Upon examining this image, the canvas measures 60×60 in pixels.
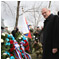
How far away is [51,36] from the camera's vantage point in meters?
2.79

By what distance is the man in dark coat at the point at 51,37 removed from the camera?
272cm

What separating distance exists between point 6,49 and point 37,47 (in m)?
2.29

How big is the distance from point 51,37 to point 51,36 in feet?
0.06

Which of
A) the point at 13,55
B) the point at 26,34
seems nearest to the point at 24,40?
the point at 26,34

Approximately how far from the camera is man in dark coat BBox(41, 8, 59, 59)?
272 cm

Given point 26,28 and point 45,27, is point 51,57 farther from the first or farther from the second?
point 26,28

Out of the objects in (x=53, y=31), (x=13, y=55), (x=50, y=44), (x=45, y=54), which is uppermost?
(x=53, y=31)

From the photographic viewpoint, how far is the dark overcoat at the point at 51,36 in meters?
2.73

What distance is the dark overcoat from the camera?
2727mm

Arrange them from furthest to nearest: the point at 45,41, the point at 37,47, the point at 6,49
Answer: the point at 37,47 < the point at 6,49 < the point at 45,41

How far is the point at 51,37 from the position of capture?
9.16 ft

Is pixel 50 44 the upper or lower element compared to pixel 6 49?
upper

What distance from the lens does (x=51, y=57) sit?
2869 mm

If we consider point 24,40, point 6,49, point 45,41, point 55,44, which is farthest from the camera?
point 24,40
